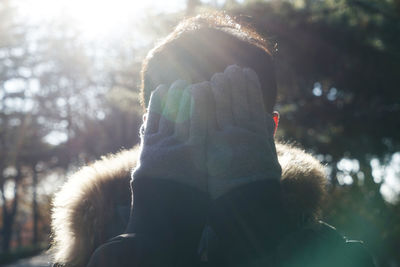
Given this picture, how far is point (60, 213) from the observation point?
6.15ft

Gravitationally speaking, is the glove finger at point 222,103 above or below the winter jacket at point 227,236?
above

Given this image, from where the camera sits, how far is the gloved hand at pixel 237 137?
1541mm

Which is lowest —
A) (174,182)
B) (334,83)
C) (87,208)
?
(334,83)

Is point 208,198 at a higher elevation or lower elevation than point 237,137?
lower

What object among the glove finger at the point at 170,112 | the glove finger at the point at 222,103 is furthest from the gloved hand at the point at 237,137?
the glove finger at the point at 170,112

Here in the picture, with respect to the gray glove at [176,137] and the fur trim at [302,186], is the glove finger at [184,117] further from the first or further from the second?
the fur trim at [302,186]

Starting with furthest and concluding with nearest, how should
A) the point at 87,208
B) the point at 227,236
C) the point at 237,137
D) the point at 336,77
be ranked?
the point at 336,77 → the point at 87,208 → the point at 237,137 → the point at 227,236

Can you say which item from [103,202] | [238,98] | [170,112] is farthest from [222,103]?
[103,202]

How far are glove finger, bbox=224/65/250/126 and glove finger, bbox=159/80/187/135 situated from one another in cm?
19

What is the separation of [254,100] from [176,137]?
309 mm

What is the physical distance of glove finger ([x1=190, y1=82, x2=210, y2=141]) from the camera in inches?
62.2

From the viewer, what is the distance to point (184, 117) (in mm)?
1605

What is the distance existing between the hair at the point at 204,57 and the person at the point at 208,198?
0.01m

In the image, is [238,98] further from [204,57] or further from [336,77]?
[336,77]
